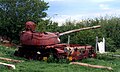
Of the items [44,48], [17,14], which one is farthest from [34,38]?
[17,14]

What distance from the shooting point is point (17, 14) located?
3278 cm

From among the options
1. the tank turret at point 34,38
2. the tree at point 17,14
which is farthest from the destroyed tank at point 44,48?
the tree at point 17,14

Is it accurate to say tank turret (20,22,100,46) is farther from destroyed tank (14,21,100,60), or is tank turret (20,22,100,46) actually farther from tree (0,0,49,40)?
tree (0,0,49,40)

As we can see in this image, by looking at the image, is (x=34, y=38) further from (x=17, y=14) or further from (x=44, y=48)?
(x=17, y=14)

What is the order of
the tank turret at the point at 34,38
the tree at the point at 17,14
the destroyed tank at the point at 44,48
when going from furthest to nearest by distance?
1. the tree at the point at 17,14
2. the tank turret at the point at 34,38
3. the destroyed tank at the point at 44,48

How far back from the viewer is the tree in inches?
1264

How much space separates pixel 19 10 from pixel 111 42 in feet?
33.0

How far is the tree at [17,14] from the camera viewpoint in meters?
32.1

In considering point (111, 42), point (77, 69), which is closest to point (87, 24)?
point (111, 42)

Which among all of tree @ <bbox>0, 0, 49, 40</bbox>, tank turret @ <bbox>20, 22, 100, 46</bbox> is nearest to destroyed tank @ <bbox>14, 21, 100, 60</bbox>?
tank turret @ <bbox>20, 22, 100, 46</bbox>

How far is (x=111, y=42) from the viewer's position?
2533 cm

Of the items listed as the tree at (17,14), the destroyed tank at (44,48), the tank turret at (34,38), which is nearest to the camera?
the destroyed tank at (44,48)

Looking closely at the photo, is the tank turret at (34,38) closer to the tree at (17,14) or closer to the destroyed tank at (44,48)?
the destroyed tank at (44,48)

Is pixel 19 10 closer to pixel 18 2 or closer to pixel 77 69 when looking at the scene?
pixel 18 2
